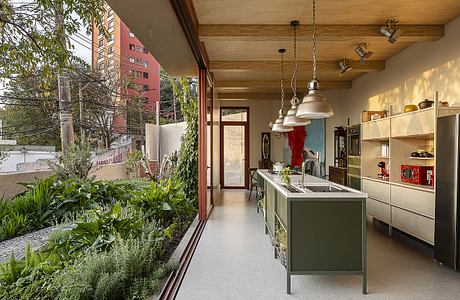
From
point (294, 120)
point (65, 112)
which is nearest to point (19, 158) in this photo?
point (65, 112)

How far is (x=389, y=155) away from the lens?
5484 mm

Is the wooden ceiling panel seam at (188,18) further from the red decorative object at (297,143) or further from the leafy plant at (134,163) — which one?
the red decorative object at (297,143)

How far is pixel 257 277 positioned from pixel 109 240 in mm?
1562

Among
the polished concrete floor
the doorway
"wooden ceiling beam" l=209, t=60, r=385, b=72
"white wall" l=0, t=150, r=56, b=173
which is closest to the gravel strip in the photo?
the polished concrete floor

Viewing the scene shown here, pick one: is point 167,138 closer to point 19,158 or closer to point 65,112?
point 65,112

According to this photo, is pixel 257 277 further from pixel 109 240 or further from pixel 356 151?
pixel 356 151

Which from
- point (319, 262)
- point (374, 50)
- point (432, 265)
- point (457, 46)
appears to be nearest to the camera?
point (319, 262)

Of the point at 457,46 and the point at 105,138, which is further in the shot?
the point at 105,138

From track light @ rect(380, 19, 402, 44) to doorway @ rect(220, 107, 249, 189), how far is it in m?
7.15

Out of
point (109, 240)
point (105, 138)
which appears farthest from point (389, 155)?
point (105, 138)

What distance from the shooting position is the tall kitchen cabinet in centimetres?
441

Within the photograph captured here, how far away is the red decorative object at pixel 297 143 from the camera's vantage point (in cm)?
1096

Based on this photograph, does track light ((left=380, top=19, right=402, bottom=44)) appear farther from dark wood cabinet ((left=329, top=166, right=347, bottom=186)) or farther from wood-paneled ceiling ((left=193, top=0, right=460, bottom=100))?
dark wood cabinet ((left=329, top=166, right=347, bottom=186))

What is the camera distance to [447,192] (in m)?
3.81
